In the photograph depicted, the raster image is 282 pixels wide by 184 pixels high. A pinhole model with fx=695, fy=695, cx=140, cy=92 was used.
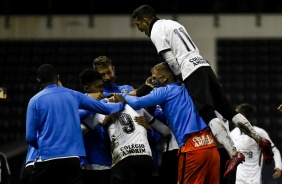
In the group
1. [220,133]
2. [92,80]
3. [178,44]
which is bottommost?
[220,133]

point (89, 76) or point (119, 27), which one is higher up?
point (89, 76)

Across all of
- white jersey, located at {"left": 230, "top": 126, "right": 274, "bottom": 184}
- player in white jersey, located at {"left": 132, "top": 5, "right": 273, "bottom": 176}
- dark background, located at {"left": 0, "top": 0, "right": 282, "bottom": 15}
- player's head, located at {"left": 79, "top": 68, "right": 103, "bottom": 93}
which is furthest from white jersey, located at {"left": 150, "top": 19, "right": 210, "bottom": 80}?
dark background, located at {"left": 0, "top": 0, "right": 282, "bottom": 15}

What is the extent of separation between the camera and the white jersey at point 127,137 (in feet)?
18.9

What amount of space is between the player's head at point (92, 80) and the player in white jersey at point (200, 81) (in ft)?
1.89

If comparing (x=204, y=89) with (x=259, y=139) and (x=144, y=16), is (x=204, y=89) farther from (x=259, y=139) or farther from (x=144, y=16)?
(x=144, y=16)

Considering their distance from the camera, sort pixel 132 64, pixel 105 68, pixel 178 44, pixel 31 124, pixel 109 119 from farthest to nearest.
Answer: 1. pixel 132 64
2. pixel 105 68
3. pixel 109 119
4. pixel 178 44
5. pixel 31 124

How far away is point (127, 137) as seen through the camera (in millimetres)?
5805

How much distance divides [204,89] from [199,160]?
1.82 ft

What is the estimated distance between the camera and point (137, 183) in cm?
582

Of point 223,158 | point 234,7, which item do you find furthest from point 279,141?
point 223,158

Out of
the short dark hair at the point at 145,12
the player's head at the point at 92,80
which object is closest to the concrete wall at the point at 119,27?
the player's head at the point at 92,80

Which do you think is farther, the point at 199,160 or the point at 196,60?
the point at 196,60

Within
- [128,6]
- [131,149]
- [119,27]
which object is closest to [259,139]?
[131,149]

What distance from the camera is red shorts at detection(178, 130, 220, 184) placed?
5395 mm
